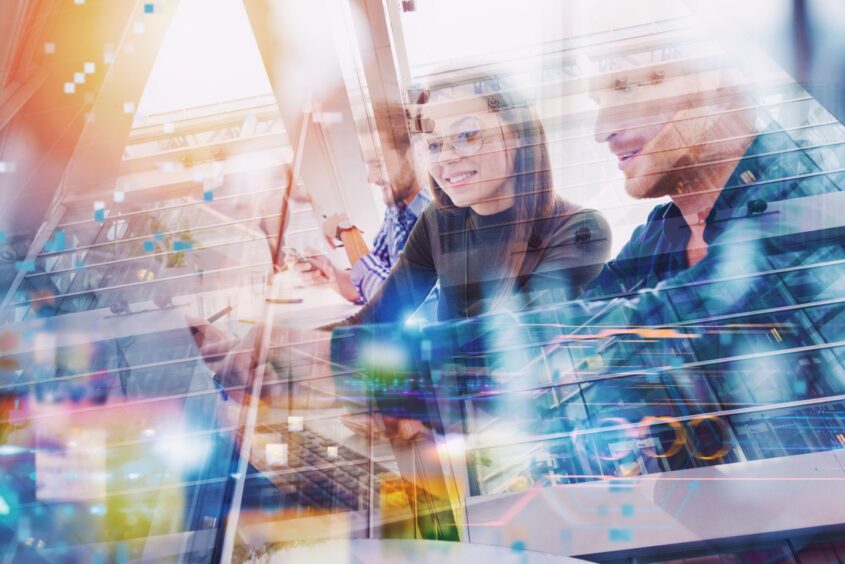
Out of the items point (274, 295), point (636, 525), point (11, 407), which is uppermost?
point (274, 295)

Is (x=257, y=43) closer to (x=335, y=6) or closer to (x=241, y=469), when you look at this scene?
(x=335, y=6)

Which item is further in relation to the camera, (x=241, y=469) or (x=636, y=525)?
(x=636, y=525)

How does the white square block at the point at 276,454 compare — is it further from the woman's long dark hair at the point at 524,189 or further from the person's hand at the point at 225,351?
the woman's long dark hair at the point at 524,189

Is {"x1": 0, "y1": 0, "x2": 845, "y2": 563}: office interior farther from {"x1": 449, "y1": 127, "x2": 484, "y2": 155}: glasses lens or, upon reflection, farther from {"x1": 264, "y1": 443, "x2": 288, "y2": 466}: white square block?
{"x1": 449, "y1": 127, "x2": 484, "y2": 155}: glasses lens

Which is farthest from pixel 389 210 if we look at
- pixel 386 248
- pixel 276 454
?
pixel 276 454

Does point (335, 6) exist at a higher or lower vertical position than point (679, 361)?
higher

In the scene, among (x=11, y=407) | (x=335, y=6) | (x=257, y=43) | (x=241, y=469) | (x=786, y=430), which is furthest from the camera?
(x=786, y=430)

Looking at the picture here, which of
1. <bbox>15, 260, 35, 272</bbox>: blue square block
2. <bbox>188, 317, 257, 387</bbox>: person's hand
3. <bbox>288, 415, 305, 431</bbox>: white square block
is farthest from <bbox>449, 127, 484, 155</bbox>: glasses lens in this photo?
<bbox>15, 260, 35, 272</bbox>: blue square block

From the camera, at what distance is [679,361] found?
1.96 meters

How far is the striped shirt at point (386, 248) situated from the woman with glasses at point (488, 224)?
0.06 meters

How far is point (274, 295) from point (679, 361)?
1.72 metres

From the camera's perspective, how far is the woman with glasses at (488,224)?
50.3 inches

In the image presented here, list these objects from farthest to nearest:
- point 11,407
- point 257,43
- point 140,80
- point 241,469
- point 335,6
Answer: point 257,43, point 335,6, point 140,80, point 11,407, point 241,469

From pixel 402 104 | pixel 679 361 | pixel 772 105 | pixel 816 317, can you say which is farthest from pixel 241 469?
pixel 816 317
